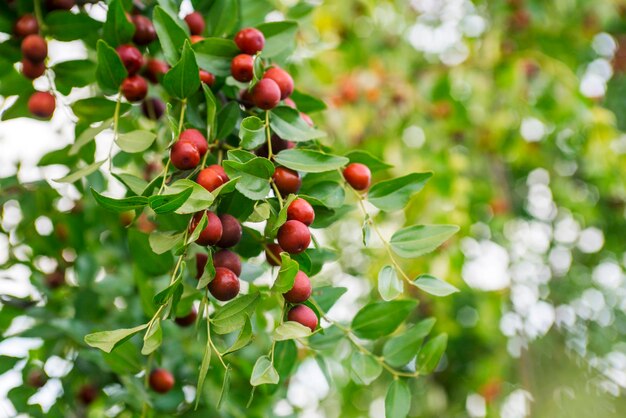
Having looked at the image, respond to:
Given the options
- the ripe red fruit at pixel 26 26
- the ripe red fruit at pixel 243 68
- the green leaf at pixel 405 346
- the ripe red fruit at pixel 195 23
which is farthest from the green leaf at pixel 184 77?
the green leaf at pixel 405 346

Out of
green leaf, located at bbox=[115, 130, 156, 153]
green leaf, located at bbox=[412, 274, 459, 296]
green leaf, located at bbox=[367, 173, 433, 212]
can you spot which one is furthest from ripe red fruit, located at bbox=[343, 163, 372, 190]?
green leaf, located at bbox=[115, 130, 156, 153]

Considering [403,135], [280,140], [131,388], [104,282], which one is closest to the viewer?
[280,140]

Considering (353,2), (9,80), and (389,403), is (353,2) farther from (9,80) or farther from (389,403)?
(389,403)

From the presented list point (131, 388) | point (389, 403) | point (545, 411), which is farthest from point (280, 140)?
point (545, 411)

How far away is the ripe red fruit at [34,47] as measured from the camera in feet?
2.75

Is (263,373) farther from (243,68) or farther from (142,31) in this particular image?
(142,31)

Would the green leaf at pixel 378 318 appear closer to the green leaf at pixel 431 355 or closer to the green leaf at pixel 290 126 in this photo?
the green leaf at pixel 431 355

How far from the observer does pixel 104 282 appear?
4.11 feet

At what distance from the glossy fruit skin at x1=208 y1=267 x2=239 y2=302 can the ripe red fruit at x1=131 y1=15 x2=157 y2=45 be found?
0.38 metres

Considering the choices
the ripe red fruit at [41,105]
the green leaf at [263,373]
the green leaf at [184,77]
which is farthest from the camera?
the ripe red fruit at [41,105]

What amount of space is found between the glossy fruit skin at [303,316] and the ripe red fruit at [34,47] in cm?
49

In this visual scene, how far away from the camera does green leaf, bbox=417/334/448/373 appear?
2.65 feet

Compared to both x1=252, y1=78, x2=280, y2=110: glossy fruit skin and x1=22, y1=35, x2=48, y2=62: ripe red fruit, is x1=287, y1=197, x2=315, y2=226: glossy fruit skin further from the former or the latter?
x1=22, y1=35, x2=48, y2=62: ripe red fruit

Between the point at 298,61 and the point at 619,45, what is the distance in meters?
3.06
